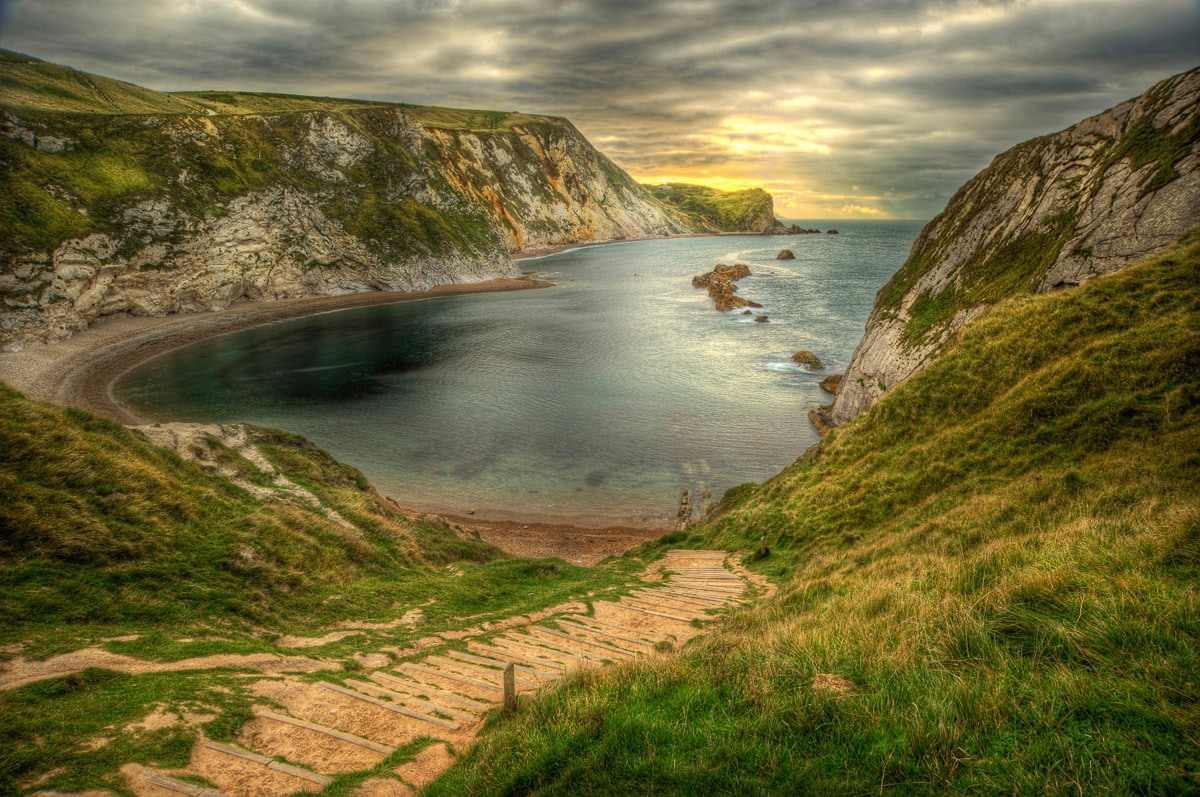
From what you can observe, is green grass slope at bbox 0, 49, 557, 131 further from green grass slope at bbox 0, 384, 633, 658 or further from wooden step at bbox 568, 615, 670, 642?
wooden step at bbox 568, 615, 670, 642

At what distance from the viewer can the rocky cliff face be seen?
19859 millimetres

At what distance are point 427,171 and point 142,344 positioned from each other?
71.7 m

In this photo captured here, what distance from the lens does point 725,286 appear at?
9538 cm

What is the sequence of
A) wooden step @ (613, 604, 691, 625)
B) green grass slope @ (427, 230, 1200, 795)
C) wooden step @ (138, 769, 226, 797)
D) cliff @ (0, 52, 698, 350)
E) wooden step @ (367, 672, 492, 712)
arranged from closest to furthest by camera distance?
1. green grass slope @ (427, 230, 1200, 795)
2. wooden step @ (138, 769, 226, 797)
3. wooden step @ (367, 672, 492, 712)
4. wooden step @ (613, 604, 691, 625)
5. cliff @ (0, 52, 698, 350)

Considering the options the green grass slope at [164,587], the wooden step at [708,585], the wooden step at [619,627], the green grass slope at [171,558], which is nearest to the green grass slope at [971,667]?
the wooden step at [619,627]

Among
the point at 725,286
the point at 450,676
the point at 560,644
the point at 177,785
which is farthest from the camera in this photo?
the point at 725,286

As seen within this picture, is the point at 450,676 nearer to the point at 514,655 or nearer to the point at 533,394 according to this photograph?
the point at 514,655

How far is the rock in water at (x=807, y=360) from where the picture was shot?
51.2 m

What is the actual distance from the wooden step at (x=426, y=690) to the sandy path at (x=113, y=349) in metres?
29.6

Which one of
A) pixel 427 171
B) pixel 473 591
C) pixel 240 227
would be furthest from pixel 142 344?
pixel 427 171

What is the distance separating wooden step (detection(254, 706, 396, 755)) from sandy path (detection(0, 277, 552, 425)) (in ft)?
98.1

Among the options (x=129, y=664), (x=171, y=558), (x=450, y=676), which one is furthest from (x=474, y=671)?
(x=171, y=558)

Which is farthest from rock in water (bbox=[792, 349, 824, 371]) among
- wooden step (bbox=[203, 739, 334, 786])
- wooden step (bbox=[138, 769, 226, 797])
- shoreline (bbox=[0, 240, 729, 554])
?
wooden step (bbox=[138, 769, 226, 797])

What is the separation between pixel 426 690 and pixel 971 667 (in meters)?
6.91
